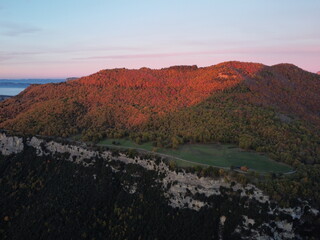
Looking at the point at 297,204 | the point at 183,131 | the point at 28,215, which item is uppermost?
the point at 183,131

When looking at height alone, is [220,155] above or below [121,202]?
above

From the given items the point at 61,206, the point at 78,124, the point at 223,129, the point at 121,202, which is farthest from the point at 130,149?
the point at 78,124

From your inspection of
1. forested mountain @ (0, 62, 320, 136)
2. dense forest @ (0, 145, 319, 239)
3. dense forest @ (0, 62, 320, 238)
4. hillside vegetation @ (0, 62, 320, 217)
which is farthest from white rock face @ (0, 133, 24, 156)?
dense forest @ (0, 145, 319, 239)

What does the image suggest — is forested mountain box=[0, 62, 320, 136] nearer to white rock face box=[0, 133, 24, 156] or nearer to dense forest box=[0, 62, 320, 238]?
dense forest box=[0, 62, 320, 238]

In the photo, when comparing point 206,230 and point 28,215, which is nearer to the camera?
point 206,230

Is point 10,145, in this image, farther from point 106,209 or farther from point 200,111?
point 200,111

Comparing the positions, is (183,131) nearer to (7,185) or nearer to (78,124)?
(78,124)

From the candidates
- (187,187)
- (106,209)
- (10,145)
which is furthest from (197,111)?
(10,145)
